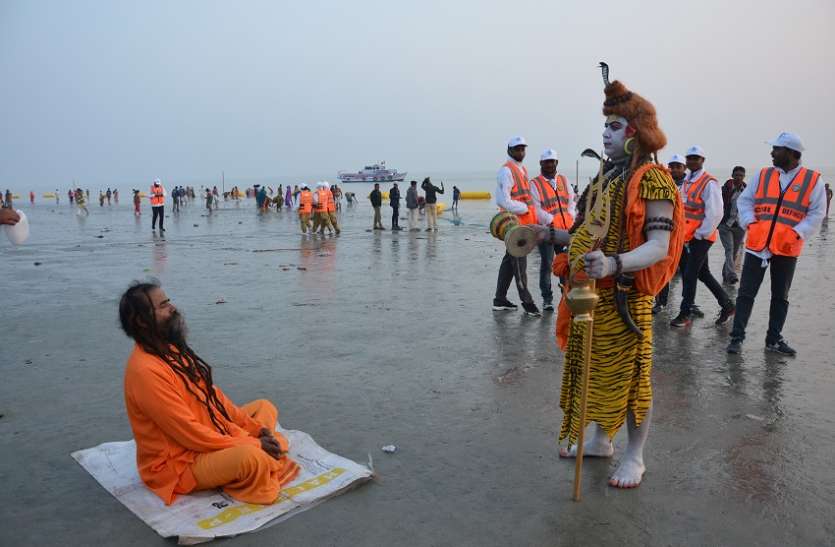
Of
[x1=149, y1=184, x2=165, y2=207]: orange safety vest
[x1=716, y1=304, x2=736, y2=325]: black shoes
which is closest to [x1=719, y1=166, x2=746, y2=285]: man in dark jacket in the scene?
[x1=716, y1=304, x2=736, y2=325]: black shoes

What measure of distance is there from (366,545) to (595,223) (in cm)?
186

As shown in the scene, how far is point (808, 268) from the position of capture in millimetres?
11828

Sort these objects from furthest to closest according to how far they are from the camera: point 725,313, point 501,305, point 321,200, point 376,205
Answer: point 376,205
point 321,200
point 501,305
point 725,313

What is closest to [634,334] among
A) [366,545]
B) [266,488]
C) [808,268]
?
[366,545]

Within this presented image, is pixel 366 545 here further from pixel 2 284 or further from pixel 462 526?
pixel 2 284

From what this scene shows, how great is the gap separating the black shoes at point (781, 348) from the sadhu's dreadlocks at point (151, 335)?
199 inches

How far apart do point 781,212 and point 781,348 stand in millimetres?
1245

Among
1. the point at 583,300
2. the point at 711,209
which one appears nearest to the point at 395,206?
the point at 711,209

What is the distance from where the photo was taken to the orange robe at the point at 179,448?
11.1 feet

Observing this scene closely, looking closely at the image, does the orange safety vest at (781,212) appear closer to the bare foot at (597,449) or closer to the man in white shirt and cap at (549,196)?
the man in white shirt and cap at (549,196)

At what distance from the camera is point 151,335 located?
3.49m

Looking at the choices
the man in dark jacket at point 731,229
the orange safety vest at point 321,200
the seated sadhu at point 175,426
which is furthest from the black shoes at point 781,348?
the orange safety vest at point 321,200

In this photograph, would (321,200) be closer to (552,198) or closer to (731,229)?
(731,229)

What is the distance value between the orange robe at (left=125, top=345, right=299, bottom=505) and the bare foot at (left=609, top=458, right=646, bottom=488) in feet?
5.77
